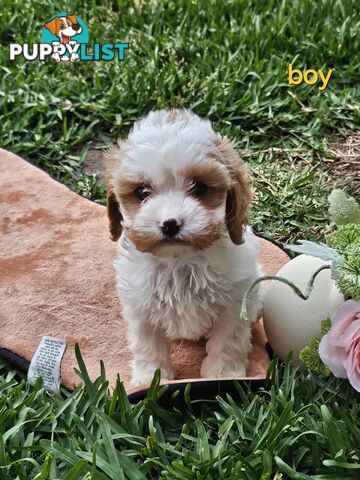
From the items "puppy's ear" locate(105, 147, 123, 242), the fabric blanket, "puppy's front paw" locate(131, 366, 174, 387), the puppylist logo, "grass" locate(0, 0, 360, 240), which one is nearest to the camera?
"puppy's ear" locate(105, 147, 123, 242)

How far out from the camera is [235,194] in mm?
2801

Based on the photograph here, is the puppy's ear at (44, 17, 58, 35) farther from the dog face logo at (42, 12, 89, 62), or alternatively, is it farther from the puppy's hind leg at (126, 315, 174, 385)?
the puppy's hind leg at (126, 315, 174, 385)

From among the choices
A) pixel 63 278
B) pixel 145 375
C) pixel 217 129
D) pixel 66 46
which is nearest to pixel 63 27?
pixel 66 46

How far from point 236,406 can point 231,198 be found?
0.79 m

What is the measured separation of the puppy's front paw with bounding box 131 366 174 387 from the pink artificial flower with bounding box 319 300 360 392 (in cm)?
76

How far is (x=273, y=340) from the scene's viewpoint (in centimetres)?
309

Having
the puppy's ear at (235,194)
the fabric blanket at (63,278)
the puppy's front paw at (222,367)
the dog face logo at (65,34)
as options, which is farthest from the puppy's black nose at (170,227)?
the dog face logo at (65,34)

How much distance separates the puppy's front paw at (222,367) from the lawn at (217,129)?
0.14 metres

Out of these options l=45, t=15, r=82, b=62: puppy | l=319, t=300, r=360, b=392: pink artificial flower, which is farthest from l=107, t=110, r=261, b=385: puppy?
l=45, t=15, r=82, b=62: puppy

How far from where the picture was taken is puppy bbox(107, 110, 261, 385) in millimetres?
2605

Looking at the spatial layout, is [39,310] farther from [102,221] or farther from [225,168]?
[225,168]

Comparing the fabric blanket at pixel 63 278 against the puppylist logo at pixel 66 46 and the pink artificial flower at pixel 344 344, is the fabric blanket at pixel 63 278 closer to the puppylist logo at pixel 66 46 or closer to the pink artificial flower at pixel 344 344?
the pink artificial flower at pixel 344 344

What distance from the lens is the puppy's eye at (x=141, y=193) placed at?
8.84 feet

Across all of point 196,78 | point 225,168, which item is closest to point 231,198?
point 225,168
